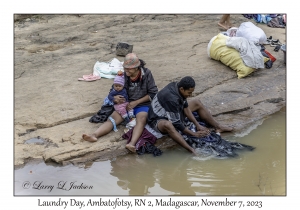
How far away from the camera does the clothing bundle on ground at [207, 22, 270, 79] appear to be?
7.77m

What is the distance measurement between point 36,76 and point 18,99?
0.95 meters

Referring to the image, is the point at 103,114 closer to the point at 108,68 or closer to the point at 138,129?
the point at 138,129

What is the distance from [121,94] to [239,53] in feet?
9.43

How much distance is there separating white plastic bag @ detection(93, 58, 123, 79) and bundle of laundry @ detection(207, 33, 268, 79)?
69.9 inches

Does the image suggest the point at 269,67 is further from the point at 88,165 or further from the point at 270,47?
the point at 88,165

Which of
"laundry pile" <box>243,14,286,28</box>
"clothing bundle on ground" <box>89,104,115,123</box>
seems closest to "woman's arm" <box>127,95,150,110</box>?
"clothing bundle on ground" <box>89,104,115,123</box>

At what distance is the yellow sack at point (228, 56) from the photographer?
7.76 metres

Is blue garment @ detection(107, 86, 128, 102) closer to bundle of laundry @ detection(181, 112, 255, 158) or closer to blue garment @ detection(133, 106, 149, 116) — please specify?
blue garment @ detection(133, 106, 149, 116)

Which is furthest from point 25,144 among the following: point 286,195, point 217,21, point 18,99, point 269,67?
point 217,21

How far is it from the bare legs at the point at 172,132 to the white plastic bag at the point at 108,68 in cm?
215

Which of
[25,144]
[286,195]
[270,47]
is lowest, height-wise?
[286,195]

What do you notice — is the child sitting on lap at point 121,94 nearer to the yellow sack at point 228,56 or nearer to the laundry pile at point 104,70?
the laundry pile at point 104,70

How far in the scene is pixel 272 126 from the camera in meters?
6.50

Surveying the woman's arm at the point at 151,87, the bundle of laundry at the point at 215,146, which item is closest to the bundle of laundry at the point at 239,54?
the bundle of laundry at the point at 215,146
